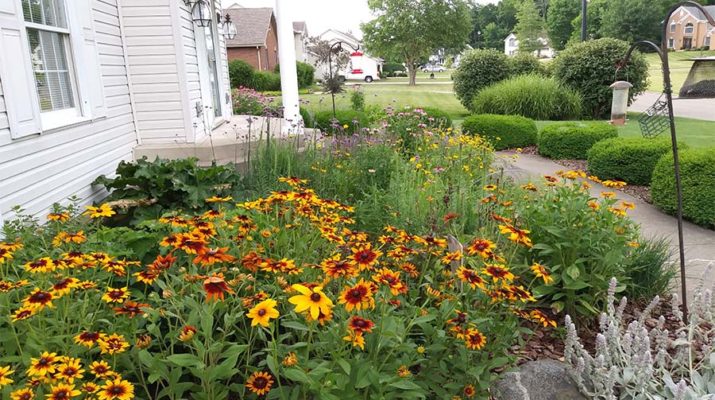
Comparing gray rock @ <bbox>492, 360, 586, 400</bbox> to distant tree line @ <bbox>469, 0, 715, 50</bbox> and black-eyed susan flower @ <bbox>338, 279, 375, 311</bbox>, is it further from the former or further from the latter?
distant tree line @ <bbox>469, 0, 715, 50</bbox>

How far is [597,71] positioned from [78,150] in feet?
43.2

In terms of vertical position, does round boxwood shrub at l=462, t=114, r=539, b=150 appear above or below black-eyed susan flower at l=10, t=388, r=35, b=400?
below

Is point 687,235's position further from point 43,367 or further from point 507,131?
point 507,131

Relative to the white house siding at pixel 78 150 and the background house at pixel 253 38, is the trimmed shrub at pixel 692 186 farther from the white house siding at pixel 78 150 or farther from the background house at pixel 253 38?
the background house at pixel 253 38

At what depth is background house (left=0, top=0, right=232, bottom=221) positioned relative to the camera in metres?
3.52

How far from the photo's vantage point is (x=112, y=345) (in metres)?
1.50

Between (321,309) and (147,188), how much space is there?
3.39m

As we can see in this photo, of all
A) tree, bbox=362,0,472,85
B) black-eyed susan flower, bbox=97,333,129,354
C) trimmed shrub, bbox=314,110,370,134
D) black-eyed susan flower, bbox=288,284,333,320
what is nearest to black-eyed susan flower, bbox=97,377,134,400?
black-eyed susan flower, bbox=97,333,129,354

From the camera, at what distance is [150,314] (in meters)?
1.73

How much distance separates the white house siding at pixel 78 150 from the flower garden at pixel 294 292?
53cm

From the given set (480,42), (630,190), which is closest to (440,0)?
(630,190)

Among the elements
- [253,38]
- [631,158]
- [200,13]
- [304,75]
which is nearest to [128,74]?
[200,13]

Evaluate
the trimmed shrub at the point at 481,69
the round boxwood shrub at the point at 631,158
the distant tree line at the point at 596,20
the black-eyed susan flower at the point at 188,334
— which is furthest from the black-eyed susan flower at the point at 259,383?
the distant tree line at the point at 596,20

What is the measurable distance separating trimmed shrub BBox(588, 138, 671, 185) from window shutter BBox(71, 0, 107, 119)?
248 inches
